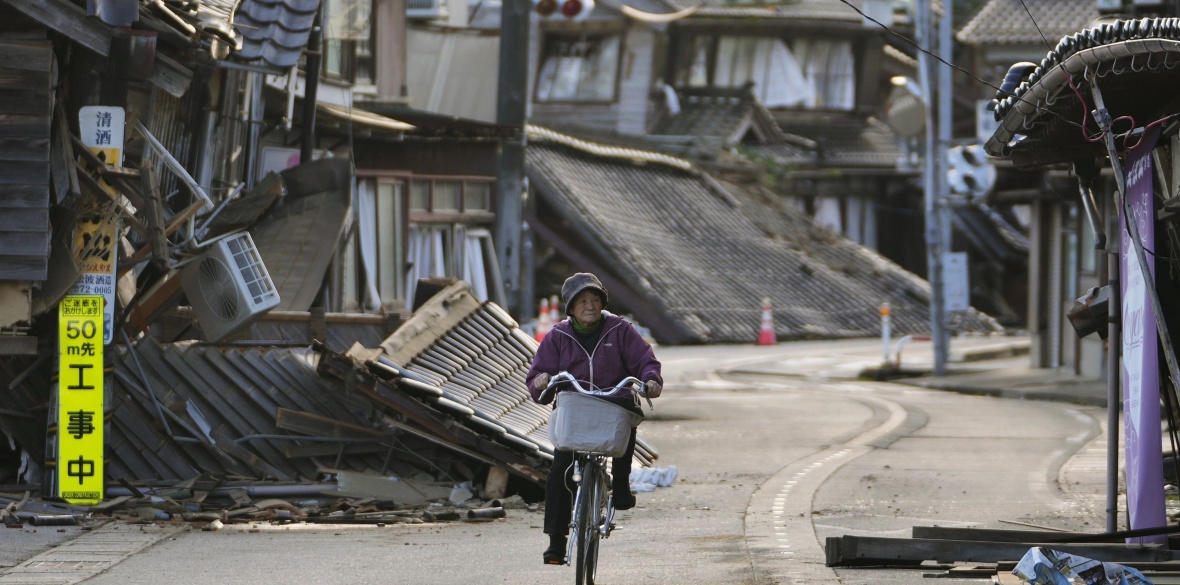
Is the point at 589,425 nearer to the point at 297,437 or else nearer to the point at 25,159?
the point at 297,437

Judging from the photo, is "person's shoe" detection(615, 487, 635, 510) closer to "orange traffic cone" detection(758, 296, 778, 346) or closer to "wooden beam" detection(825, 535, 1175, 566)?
"wooden beam" detection(825, 535, 1175, 566)

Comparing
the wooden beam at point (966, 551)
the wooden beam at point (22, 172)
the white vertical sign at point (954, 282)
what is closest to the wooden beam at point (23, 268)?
the wooden beam at point (22, 172)

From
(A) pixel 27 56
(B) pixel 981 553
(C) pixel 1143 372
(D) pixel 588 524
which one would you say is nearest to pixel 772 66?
(A) pixel 27 56

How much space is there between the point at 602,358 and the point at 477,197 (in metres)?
17.3

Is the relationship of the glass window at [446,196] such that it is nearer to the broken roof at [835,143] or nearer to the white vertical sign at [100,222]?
the white vertical sign at [100,222]

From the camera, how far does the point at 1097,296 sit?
11039 mm

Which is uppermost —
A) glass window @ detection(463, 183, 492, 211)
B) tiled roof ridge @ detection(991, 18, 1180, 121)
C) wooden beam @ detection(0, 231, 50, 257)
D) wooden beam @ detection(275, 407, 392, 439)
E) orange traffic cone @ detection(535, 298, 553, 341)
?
tiled roof ridge @ detection(991, 18, 1180, 121)

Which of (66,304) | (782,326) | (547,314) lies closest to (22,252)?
(66,304)

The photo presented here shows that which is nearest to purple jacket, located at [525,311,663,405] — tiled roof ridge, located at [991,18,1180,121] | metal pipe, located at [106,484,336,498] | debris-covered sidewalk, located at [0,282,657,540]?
tiled roof ridge, located at [991,18,1180,121]

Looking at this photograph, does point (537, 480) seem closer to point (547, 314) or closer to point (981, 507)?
point (981, 507)

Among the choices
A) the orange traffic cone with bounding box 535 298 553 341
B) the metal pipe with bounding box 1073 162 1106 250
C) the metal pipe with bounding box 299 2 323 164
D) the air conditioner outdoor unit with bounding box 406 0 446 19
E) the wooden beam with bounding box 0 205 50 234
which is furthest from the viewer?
the orange traffic cone with bounding box 535 298 553 341

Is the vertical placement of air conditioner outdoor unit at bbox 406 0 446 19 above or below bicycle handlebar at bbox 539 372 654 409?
above

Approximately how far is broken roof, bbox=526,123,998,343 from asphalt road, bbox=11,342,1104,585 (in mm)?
10995

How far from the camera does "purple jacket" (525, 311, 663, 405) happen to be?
372 inches
